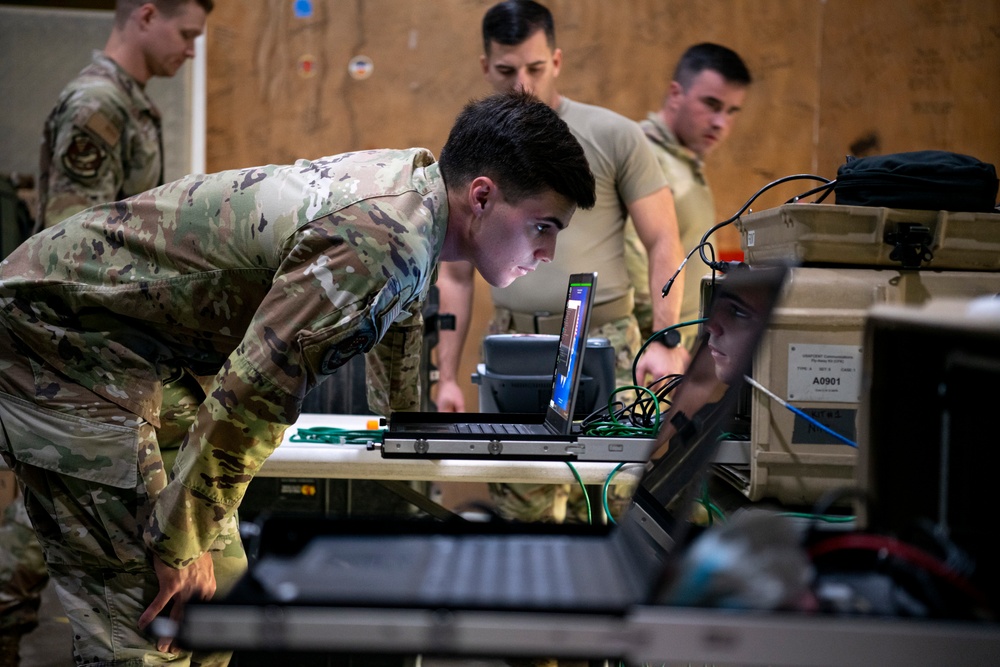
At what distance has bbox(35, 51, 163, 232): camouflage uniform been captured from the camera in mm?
2299

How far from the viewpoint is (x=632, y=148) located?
98.0 inches

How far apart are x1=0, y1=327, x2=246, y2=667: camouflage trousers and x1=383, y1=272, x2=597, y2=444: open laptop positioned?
41 cm

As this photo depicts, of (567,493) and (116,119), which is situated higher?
(116,119)

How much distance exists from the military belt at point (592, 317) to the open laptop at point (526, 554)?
1.43 meters

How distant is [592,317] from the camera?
2453mm

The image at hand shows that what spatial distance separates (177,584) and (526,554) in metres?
0.68

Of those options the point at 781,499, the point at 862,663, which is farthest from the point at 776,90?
the point at 862,663

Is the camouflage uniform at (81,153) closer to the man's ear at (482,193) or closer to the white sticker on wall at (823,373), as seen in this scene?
the man's ear at (482,193)

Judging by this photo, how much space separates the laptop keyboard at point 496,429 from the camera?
5.06 feet

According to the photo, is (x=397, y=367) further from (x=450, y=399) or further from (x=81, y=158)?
(x=81, y=158)

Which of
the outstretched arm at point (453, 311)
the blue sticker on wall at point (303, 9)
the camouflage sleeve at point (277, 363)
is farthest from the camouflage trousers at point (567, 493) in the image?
the blue sticker on wall at point (303, 9)

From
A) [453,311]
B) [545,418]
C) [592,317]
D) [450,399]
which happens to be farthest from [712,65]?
[545,418]

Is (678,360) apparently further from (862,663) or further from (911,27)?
(911,27)

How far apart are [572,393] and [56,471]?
81 centimetres
